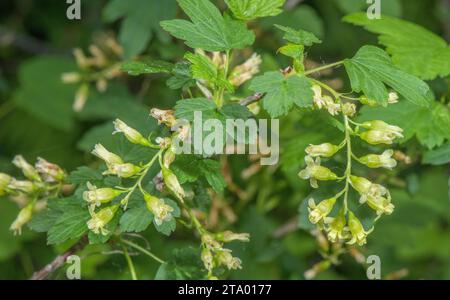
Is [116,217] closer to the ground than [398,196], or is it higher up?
higher up

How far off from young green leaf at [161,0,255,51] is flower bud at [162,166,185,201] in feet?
1.02

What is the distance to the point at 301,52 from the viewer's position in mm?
1695

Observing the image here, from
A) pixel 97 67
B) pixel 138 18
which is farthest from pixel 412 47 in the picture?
pixel 97 67

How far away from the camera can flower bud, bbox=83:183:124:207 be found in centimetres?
172

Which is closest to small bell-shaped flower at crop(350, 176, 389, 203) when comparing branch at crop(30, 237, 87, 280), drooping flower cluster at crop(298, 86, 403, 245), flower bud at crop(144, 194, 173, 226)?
drooping flower cluster at crop(298, 86, 403, 245)

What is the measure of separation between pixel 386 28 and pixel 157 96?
203 centimetres

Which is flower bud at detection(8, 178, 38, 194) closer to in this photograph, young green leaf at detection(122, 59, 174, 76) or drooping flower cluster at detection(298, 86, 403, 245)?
young green leaf at detection(122, 59, 174, 76)

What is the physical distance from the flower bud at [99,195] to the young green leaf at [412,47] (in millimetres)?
880

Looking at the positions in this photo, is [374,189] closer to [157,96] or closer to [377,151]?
[377,151]

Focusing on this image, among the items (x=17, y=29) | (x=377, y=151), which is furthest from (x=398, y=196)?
(x=17, y=29)

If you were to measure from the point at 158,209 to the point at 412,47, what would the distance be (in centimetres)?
95

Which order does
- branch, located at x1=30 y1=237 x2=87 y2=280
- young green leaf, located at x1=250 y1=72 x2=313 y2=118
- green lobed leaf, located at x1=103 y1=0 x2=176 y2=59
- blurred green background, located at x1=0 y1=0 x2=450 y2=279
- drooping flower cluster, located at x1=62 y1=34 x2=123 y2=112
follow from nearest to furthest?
1. young green leaf, located at x1=250 y1=72 x2=313 y2=118
2. branch, located at x1=30 y1=237 x2=87 y2=280
3. blurred green background, located at x1=0 y1=0 x2=450 y2=279
4. green lobed leaf, located at x1=103 y1=0 x2=176 y2=59
5. drooping flower cluster, located at x1=62 y1=34 x2=123 y2=112

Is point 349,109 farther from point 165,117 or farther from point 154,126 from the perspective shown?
point 154,126

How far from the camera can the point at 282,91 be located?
1.63 meters
